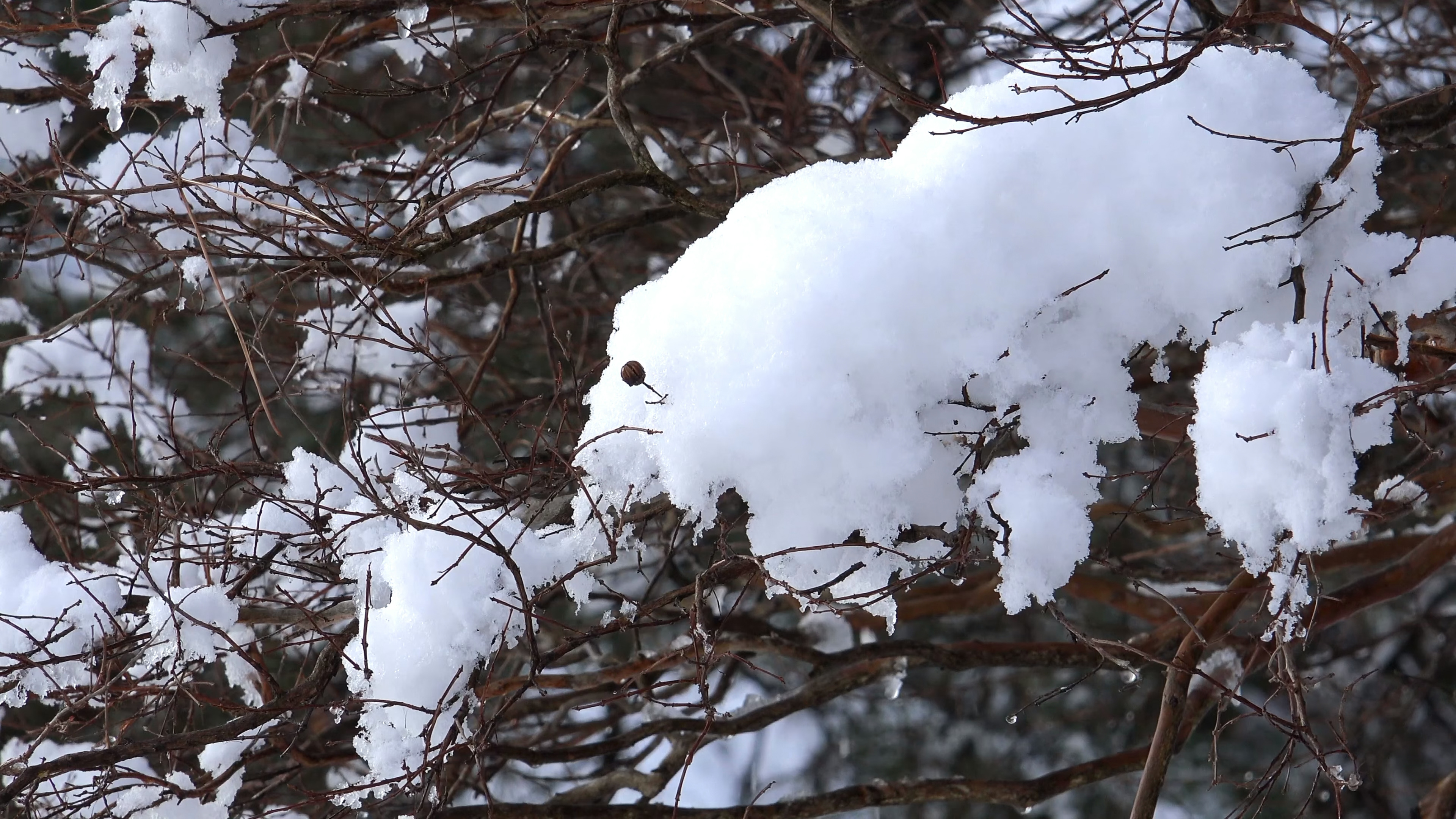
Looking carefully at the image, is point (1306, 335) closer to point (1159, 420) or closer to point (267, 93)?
point (1159, 420)

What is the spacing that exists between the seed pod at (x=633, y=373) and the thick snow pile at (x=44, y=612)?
1270 millimetres

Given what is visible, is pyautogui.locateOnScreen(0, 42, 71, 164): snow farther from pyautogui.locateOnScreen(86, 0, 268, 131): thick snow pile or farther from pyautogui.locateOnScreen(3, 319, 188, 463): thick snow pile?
pyautogui.locateOnScreen(3, 319, 188, 463): thick snow pile

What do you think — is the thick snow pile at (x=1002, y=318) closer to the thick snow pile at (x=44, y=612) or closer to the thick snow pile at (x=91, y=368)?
the thick snow pile at (x=44, y=612)

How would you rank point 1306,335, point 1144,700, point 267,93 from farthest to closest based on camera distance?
point 1144,700 → point 267,93 → point 1306,335

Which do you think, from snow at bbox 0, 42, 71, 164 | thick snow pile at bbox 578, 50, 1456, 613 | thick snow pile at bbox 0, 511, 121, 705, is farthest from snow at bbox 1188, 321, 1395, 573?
snow at bbox 0, 42, 71, 164

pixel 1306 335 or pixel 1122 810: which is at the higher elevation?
pixel 1122 810

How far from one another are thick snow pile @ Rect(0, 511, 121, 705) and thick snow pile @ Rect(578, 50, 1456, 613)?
1.29 metres

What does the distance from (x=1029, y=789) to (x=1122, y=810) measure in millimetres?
4442

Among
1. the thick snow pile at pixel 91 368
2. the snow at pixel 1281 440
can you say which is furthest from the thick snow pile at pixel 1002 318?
the thick snow pile at pixel 91 368

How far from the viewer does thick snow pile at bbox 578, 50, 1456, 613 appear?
5.33 ft

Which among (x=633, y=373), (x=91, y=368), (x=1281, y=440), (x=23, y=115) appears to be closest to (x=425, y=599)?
(x=633, y=373)

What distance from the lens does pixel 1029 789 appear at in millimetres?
2611

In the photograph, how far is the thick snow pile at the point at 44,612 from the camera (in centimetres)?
216

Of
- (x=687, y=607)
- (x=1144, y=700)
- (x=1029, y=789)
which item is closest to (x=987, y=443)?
(x=687, y=607)
